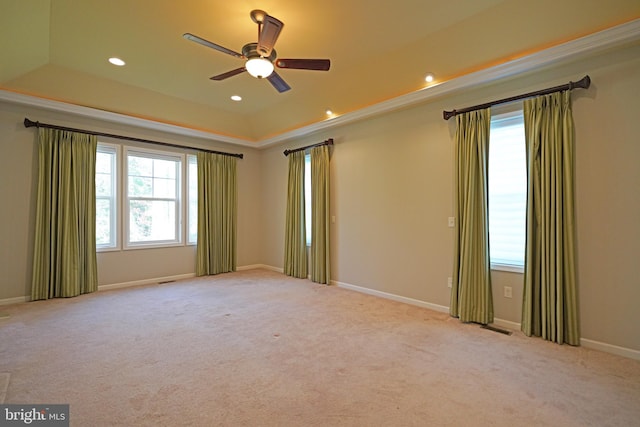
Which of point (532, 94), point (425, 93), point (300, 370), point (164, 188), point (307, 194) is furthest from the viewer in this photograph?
point (307, 194)

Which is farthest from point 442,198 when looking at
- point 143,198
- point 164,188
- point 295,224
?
point 143,198

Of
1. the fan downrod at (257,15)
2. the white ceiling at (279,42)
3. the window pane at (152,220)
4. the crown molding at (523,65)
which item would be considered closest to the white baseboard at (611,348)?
the crown molding at (523,65)

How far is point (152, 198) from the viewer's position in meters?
5.48

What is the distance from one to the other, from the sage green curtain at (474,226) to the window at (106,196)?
5.33m

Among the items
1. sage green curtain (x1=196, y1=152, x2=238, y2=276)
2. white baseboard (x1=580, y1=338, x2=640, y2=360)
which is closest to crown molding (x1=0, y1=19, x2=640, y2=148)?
sage green curtain (x1=196, y1=152, x2=238, y2=276)

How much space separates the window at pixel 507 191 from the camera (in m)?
3.29

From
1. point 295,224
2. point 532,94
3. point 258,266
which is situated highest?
point 532,94

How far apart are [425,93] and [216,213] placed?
14.6 ft

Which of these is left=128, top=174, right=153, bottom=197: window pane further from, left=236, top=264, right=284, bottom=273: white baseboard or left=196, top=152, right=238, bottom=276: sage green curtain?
left=236, top=264, right=284, bottom=273: white baseboard

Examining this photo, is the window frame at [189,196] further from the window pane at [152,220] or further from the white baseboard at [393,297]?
the white baseboard at [393,297]

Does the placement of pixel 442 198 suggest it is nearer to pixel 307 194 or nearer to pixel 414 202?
pixel 414 202

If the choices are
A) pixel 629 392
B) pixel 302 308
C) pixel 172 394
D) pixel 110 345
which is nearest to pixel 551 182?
pixel 629 392

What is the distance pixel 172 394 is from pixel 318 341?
1.34 meters

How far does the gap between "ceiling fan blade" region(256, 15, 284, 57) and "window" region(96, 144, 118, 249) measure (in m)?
3.76
